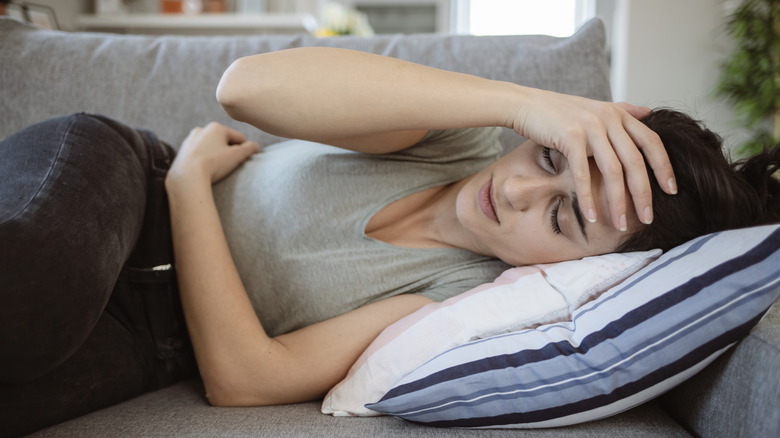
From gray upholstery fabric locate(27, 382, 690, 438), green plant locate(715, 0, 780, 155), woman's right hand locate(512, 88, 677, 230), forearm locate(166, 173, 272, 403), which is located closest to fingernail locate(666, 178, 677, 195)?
woman's right hand locate(512, 88, 677, 230)

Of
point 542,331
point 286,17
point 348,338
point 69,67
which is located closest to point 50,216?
point 348,338

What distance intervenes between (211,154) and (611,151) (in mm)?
782

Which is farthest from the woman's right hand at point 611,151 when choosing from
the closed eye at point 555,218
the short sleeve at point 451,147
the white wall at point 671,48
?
the white wall at point 671,48

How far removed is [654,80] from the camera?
440 centimetres

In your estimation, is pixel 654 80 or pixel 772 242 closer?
pixel 772 242

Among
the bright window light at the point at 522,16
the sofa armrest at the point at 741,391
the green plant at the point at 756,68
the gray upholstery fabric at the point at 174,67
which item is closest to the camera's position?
the sofa armrest at the point at 741,391

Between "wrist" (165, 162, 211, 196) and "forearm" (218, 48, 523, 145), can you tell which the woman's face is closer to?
"forearm" (218, 48, 523, 145)

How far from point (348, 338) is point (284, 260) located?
0.21m

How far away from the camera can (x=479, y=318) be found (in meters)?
0.88

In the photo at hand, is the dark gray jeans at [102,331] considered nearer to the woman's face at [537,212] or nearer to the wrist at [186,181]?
the wrist at [186,181]

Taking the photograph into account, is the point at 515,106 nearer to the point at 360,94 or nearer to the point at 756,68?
the point at 360,94

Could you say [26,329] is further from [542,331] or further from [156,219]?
[542,331]

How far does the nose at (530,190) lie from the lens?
0.96 m

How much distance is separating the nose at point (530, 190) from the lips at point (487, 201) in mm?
61
